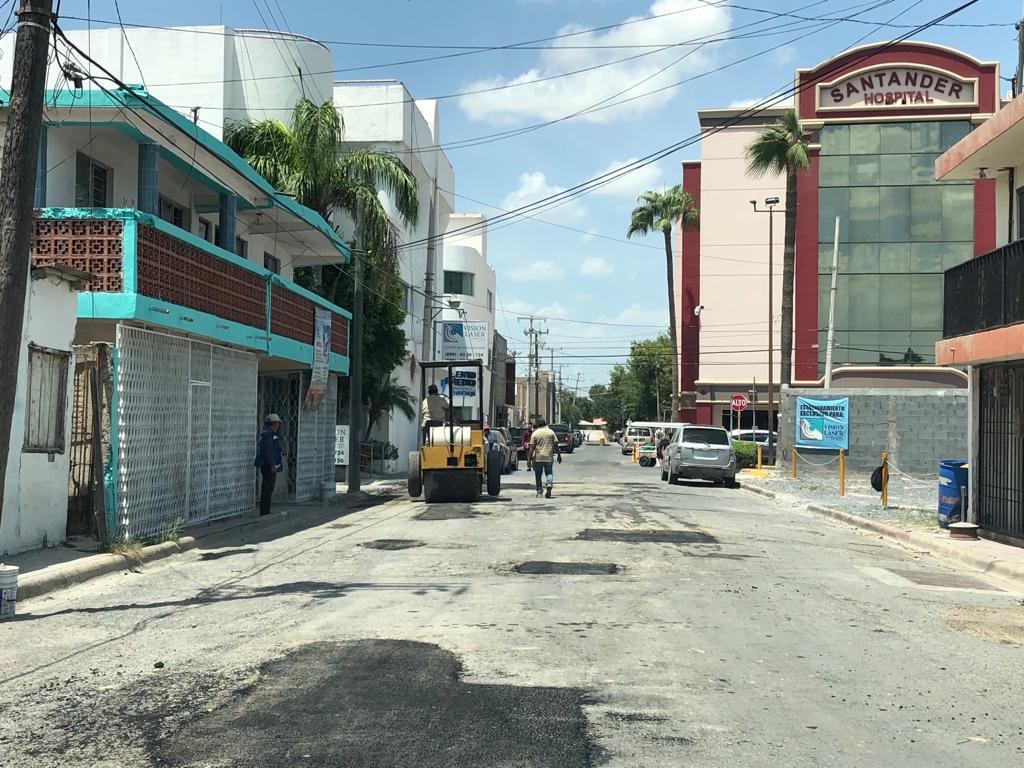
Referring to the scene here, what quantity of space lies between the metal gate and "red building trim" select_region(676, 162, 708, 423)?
42636 mm

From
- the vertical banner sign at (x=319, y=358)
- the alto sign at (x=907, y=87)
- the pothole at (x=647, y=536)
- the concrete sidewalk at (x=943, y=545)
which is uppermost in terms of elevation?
the alto sign at (x=907, y=87)

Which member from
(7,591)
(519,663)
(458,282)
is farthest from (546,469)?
(458,282)

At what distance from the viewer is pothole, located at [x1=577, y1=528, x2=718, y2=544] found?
44.8 feet

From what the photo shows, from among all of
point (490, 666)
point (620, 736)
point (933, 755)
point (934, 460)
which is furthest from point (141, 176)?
point (934, 460)

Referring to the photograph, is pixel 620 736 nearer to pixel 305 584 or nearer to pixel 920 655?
pixel 920 655

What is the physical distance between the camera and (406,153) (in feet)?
126

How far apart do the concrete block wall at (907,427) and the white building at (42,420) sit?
→ 26020mm

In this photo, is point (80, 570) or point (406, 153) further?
point (406, 153)

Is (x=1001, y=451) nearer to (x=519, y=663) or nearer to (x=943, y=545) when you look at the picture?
(x=943, y=545)

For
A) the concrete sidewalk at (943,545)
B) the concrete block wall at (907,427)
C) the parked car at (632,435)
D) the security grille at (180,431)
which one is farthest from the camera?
the parked car at (632,435)

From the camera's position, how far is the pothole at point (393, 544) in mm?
13363

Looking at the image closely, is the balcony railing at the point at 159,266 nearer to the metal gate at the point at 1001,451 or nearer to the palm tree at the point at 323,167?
the palm tree at the point at 323,167

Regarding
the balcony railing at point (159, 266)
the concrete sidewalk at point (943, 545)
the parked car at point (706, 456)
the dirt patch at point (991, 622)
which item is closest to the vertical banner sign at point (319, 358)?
the balcony railing at point (159, 266)

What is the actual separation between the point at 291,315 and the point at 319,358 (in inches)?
85.6
